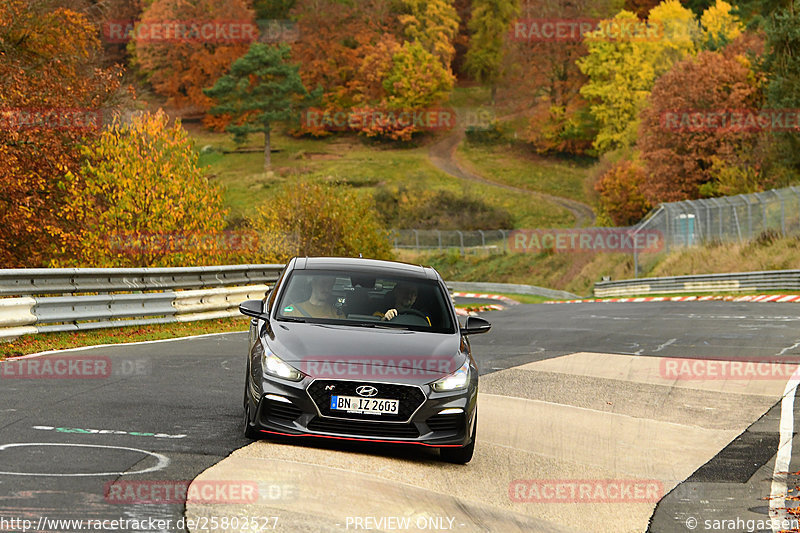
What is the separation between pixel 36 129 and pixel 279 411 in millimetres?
22407

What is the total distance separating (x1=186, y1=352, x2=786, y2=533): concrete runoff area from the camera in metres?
6.50

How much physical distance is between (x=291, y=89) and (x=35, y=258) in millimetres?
79943

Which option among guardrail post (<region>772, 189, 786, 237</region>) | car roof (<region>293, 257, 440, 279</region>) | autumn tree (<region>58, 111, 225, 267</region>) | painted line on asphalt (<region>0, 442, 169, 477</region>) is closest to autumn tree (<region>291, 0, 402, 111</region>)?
guardrail post (<region>772, 189, 786, 237</region>)

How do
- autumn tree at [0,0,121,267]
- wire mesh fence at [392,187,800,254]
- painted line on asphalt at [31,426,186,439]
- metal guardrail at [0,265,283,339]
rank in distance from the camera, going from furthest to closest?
wire mesh fence at [392,187,800,254] → autumn tree at [0,0,121,267] → metal guardrail at [0,265,283,339] → painted line on asphalt at [31,426,186,439]

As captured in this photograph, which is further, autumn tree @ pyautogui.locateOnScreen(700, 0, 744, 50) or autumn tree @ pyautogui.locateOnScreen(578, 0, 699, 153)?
autumn tree @ pyautogui.locateOnScreen(578, 0, 699, 153)

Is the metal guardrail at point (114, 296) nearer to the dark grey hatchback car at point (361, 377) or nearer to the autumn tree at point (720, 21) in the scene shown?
the dark grey hatchback car at point (361, 377)

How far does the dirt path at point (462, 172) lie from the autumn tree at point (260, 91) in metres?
16.0

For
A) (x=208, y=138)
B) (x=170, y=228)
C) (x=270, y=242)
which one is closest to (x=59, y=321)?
(x=170, y=228)

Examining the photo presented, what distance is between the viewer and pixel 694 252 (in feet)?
153

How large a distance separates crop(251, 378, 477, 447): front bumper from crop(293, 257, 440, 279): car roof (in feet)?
6.31

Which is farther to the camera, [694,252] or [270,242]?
[694,252]

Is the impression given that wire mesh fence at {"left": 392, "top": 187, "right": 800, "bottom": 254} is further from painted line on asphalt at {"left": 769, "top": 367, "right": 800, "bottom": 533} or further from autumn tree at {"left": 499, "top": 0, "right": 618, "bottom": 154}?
autumn tree at {"left": 499, "top": 0, "right": 618, "bottom": 154}

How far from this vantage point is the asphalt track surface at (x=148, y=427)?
6148 mm

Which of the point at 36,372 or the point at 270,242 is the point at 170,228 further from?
the point at 36,372
